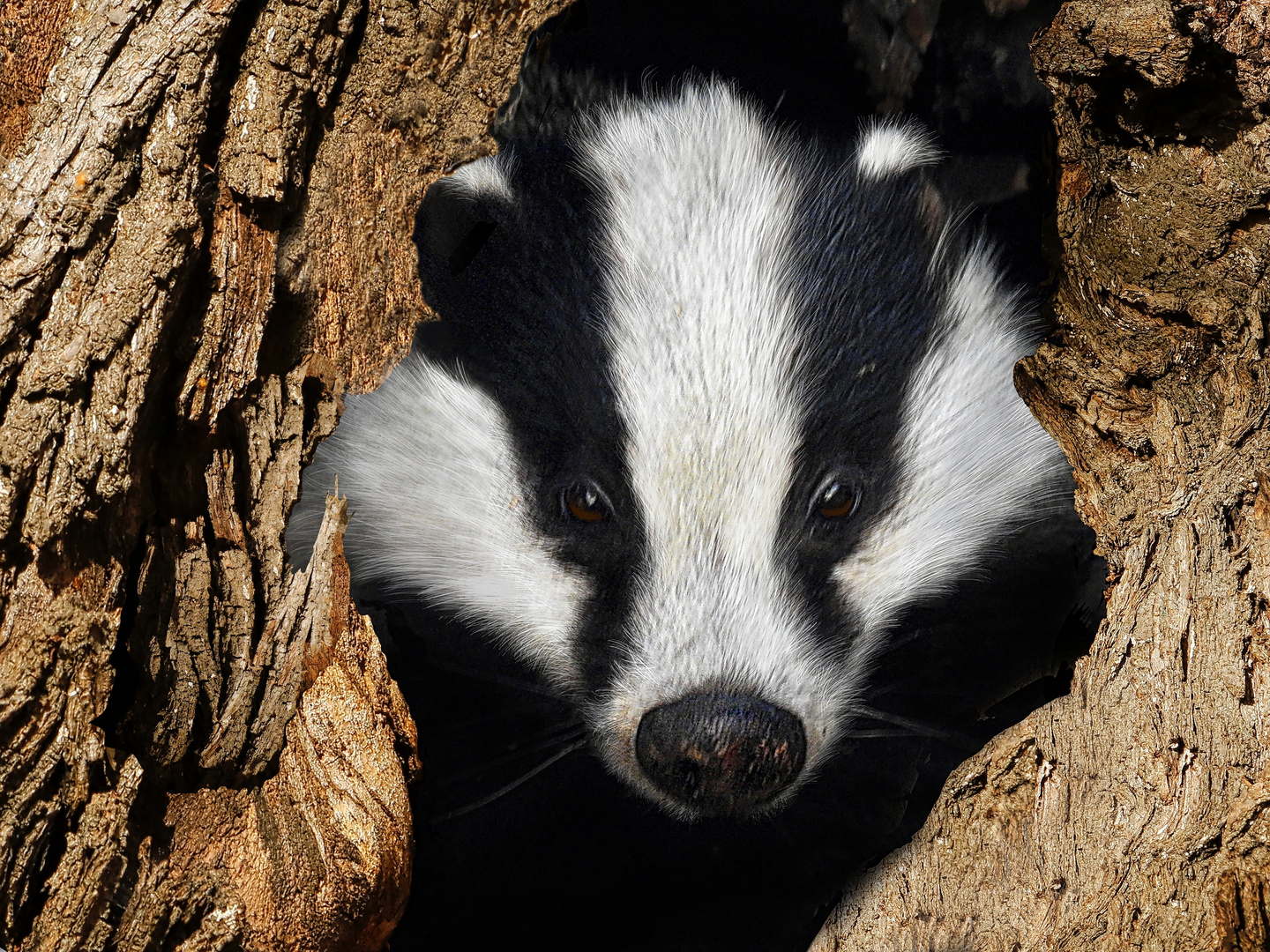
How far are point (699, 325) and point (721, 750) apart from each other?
1.73ft

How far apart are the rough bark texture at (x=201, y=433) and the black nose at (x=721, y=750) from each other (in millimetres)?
320

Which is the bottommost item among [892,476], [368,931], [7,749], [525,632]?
[368,931]

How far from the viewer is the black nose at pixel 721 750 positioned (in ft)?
4.03

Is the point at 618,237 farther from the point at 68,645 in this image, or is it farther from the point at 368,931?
the point at 368,931

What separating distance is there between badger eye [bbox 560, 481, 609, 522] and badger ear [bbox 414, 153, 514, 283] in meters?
0.29

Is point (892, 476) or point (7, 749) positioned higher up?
point (892, 476)

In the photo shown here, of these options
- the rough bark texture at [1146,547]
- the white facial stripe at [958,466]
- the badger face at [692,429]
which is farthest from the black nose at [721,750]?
the rough bark texture at [1146,547]

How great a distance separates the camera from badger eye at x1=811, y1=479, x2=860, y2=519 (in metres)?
1.20

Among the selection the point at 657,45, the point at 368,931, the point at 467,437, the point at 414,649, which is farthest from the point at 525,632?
the point at 657,45

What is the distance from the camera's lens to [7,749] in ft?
3.22

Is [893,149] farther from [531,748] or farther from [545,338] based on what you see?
[531,748]

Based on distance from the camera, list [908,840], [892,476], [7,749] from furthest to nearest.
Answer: [908,840] → [892,476] → [7,749]

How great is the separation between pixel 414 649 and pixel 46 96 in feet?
2.42

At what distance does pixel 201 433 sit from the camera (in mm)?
1118
